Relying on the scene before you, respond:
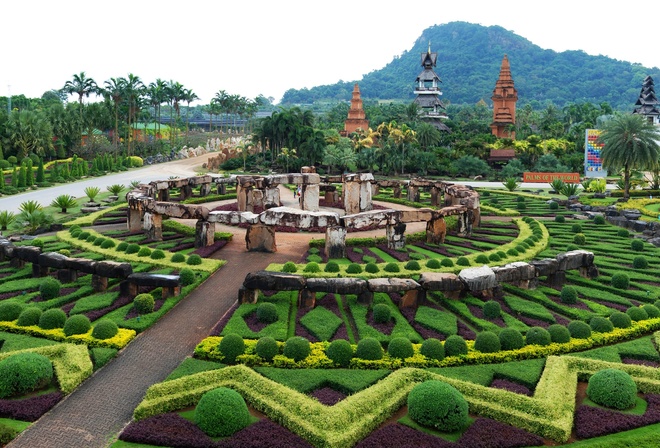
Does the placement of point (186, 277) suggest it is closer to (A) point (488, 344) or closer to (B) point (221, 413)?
(B) point (221, 413)

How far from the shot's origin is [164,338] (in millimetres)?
24391

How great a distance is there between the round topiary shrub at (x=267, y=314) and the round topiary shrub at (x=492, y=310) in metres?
9.56

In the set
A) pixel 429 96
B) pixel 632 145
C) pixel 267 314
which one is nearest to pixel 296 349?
pixel 267 314

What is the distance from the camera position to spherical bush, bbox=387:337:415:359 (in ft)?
71.7

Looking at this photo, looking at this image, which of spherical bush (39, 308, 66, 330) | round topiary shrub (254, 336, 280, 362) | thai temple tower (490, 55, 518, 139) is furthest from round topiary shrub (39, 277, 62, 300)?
Result: thai temple tower (490, 55, 518, 139)

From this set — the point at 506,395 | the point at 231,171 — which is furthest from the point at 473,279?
the point at 231,171

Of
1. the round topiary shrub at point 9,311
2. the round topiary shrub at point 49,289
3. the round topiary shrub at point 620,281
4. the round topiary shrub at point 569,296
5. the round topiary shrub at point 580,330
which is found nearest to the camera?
the round topiary shrub at point 580,330

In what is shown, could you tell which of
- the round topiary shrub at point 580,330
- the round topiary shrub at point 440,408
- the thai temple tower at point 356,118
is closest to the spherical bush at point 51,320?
the round topiary shrub at point 440,408

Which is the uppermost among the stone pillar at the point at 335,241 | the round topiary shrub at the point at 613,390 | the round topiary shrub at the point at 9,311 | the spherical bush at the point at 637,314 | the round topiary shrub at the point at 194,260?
the stone pillar at the point at 335,241

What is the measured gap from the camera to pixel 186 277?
30016 millimetres

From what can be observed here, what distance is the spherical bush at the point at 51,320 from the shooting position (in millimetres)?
24125

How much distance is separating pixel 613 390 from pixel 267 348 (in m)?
12.0

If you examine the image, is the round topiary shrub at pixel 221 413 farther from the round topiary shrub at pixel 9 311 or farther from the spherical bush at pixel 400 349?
the round topiary shrub at pixel 9 311

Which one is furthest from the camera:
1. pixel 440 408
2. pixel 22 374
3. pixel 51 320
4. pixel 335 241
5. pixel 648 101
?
pixel 648 101
